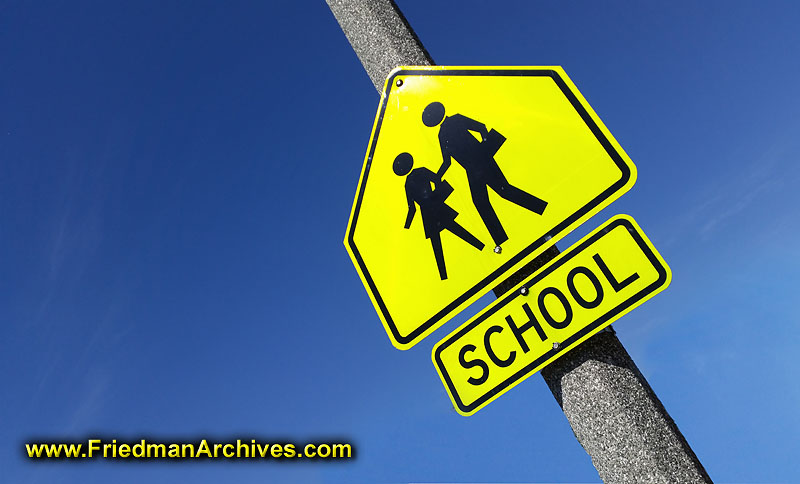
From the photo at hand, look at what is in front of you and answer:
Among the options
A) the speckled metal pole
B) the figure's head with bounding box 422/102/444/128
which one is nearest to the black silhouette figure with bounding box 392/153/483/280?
the figure's head with bounding box 422/102/444/128

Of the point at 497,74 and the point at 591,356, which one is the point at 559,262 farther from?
the point at 497,74

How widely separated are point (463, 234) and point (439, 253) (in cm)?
12

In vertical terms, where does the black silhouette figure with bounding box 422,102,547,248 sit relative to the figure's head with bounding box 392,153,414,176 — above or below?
below

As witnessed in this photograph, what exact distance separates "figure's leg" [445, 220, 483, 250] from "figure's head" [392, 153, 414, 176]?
35cm

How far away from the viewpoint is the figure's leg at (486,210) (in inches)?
71.3

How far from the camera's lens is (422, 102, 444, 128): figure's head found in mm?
2098

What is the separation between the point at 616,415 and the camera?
4.93 ft

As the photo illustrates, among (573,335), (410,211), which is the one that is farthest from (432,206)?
(573,335)

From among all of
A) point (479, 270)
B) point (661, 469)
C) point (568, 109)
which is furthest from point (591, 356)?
point (568, 109)

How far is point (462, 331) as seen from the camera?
→ 1.82 meters

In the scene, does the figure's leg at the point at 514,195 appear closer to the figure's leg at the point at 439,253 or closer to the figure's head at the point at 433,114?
the figure's leg at the point at 439,253

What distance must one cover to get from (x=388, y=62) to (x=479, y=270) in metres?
1.15

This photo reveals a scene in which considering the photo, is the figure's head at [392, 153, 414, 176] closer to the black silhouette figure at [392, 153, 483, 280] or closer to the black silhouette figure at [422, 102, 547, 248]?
the black silhouette figure at [392, 153, 483, 280]

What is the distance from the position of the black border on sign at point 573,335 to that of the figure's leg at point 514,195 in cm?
20
